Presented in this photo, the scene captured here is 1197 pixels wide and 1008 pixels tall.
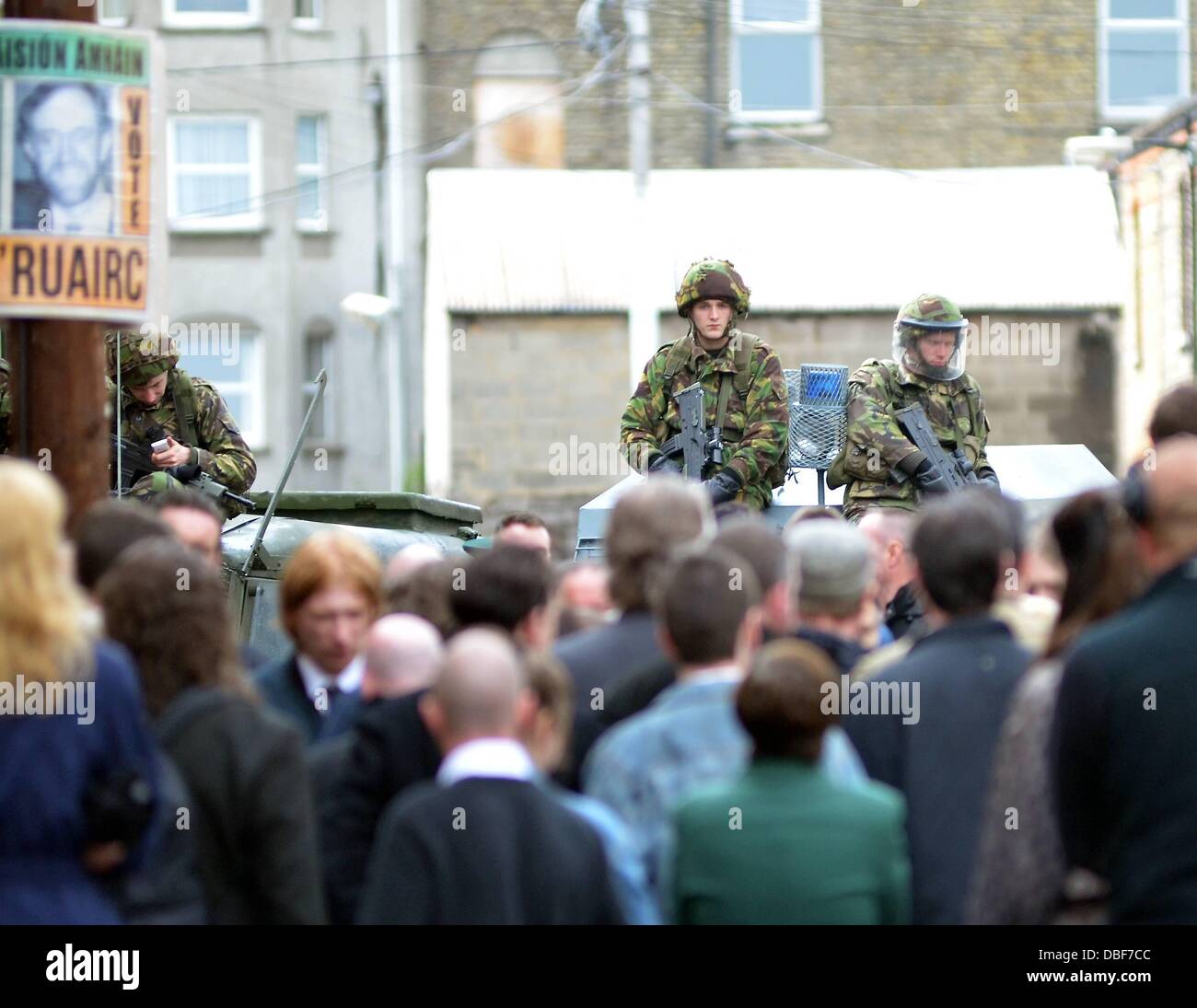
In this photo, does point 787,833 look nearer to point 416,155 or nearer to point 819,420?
Result: point 819,420

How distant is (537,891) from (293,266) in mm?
31426

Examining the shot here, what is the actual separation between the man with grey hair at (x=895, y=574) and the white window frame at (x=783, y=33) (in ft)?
77.5

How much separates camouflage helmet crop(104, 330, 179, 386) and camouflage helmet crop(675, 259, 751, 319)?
2.48m

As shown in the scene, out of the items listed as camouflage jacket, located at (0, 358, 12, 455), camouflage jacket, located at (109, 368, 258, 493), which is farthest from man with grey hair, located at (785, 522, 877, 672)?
camouflage jacket, located at (0, 358, 12, 455)

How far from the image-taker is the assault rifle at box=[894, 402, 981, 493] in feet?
35.0

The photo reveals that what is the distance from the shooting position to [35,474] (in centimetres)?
473

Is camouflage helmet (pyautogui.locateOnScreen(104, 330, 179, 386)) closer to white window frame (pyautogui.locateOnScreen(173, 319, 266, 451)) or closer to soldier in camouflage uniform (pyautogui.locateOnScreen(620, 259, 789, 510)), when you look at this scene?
soldier in camouflage uniform (pyautogui.locateOnScreen(620, 259, 789, 510))

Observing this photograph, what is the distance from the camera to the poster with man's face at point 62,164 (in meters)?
6.72

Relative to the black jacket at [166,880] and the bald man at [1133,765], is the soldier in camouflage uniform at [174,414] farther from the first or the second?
the bald man at [1133,765]

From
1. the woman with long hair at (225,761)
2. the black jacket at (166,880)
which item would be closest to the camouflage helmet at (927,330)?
the woman with long hair at (225,761)

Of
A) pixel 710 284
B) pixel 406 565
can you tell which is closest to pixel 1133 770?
pixel 406 565

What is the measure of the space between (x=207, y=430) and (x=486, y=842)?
671 cm

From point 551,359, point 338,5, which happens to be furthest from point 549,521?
point 338,5

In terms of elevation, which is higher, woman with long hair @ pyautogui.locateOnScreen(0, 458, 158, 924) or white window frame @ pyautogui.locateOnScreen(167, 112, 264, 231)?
white window frame @ pyautogui.locateOnScreen(167, 112, 264, 231)
